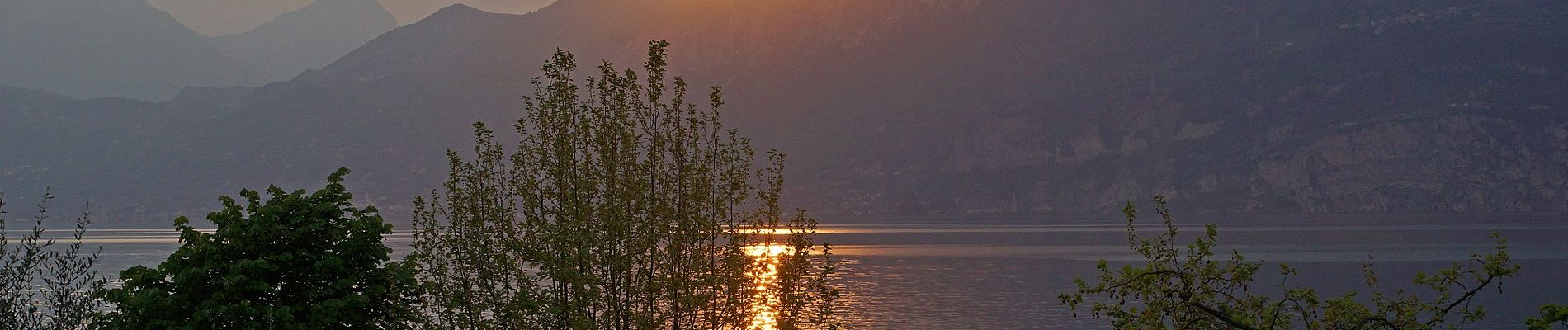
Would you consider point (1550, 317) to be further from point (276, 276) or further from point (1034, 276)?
point (1034, 276)

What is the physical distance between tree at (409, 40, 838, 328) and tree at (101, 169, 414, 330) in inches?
153

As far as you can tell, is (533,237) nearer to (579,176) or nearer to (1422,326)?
(579,176)

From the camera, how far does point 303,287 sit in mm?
23188

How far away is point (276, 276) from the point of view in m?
23.2

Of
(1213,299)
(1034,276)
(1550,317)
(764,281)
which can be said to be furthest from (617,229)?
(1034,276)

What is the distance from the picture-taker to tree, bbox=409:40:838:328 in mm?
17047

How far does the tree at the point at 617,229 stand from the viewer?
55.9 feet

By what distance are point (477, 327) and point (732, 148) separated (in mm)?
4321

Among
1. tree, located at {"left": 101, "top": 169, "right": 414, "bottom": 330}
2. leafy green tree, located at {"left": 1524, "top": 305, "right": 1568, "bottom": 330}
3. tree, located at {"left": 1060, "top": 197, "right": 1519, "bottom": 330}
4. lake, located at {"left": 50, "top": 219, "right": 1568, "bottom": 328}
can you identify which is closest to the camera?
leafy green tree, located at {"left": 1524, "top": 305, "right": 1568, "bottom": 330}

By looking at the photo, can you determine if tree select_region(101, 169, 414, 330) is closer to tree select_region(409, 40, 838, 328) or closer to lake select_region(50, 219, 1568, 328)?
tree select_region(409, 40, 838, 328)

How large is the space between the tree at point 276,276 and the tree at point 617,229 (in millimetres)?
3883

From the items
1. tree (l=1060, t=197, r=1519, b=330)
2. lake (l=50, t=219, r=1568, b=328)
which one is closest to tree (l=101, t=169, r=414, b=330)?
→ tree (l=1060, t=197, r=1519, b=330)

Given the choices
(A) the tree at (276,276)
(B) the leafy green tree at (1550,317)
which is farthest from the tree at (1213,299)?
(A) the tree at (276,276)

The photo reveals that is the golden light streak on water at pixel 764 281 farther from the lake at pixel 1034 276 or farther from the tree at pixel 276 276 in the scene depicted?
the lake at pixel 1034 276
